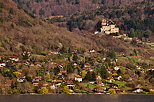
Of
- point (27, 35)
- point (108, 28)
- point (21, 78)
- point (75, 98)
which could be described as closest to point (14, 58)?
point (21, 78)

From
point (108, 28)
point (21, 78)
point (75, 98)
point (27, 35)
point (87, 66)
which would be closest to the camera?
point (75, 98)

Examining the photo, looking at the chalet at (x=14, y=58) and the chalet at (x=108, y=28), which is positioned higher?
the chalet at (x=14, y=58)

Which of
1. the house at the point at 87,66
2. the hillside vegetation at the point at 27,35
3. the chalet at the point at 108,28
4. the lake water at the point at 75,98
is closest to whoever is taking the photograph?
the lake water at the point at 75,98

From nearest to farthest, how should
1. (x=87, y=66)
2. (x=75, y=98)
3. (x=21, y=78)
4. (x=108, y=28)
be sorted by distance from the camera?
(x=75, y=98) → (x=21, y=78) → (x=87, y=66) → (x=108, y=28)

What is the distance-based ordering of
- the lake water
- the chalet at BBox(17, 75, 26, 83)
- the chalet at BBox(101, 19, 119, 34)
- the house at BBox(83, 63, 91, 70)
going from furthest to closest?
the chalet at BBox(101, 19, 119, 34) < the house at BBox(83, 63, 91, 70) < the chalet at BBox(17, 75, 26, 83) < the lake water

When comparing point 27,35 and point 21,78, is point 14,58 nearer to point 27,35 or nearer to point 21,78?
point 21,78

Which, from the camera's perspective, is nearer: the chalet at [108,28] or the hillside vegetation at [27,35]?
the hillside vegetation at [27,35]

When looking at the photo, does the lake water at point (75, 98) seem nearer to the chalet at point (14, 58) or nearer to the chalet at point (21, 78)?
the chalet at point (21, 78)

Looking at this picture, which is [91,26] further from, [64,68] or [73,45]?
[64,68]

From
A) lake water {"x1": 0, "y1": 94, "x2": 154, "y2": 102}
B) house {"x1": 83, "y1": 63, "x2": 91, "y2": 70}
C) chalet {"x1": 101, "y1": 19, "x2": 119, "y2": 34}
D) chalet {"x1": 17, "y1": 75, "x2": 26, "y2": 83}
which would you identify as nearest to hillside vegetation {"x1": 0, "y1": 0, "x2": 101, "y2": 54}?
house {"x1": 83, "y1": 63, "x2": 91, "y2": 70}

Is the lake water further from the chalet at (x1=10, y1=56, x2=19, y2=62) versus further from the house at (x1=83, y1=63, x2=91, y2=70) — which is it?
the chalet at (x1=10, y1=56, x2=19, y2=62)

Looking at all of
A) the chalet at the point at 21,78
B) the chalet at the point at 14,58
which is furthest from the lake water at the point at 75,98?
the chalet at the point at 14,58

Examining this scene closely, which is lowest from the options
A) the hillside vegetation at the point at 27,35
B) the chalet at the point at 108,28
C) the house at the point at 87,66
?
the chalet at the point at 108,28
